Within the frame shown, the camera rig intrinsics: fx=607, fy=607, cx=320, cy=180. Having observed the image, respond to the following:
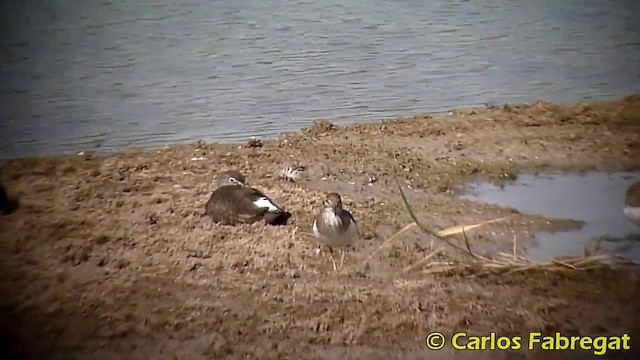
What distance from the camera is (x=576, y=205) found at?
71.9 inches

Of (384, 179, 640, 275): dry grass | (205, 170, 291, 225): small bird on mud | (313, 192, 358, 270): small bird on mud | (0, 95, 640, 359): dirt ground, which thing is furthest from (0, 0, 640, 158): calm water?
(384, 179, 640, 275): dry grass

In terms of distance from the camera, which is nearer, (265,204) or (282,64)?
(265,204)

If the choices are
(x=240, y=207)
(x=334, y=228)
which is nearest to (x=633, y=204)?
(x=334, y=228)

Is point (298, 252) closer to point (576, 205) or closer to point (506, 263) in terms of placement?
point (506, 263)

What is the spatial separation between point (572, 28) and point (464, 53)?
357 mm

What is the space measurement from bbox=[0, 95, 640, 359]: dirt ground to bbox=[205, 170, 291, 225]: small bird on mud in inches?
1.2

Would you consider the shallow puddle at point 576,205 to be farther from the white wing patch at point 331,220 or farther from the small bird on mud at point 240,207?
the small bird on mud at point 240,207

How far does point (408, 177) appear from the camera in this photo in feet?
6.34

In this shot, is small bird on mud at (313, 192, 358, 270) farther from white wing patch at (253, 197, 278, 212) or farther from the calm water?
the calm water

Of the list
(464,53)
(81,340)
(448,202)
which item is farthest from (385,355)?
(464,53)

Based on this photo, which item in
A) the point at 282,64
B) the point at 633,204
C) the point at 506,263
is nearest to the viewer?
the point at 506,263

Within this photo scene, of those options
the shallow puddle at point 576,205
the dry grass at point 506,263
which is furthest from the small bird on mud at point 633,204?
the dry grass at point 506,263

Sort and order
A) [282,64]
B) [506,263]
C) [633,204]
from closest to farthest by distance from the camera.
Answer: [506,263] → [633,204] → [282,64]

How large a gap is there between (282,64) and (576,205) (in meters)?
1.02
